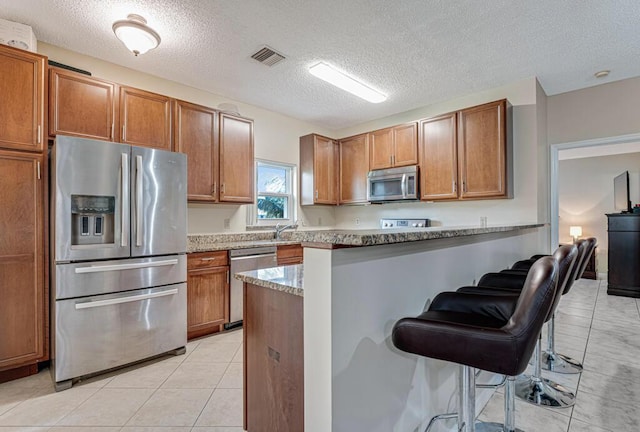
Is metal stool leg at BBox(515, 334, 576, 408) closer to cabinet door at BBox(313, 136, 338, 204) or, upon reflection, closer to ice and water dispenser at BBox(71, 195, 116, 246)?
ice and water dispenser at BBox(71, 195, 116, 246)

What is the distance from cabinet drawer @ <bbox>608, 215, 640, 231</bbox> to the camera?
15.5 feet

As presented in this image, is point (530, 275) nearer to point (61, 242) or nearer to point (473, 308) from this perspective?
point (473, 308)

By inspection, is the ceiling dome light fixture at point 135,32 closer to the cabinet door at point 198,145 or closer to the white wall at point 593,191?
the cabinet door at point 198,145

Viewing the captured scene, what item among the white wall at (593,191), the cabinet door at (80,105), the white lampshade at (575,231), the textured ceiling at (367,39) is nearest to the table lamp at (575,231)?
the white lampshade at (575,231)

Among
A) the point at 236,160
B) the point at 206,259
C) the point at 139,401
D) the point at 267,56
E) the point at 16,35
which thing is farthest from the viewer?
the point at 236,160

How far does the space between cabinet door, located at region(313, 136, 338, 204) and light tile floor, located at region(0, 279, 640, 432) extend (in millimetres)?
2641

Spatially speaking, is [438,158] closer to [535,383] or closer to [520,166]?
[520,166]

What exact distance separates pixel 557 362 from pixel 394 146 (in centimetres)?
299

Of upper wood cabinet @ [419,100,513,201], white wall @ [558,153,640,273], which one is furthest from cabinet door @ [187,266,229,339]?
white wall @ [558,153,640,273]

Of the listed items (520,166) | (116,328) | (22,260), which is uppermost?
(520,166)

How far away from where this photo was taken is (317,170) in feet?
15.7

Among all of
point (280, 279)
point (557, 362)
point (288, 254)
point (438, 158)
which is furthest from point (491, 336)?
point (438, 158)

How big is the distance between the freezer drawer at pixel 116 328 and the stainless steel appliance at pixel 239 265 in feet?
1.96

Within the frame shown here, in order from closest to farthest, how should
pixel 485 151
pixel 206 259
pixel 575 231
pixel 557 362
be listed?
1. pixel 557 362
2. pixel 206 259
3. pixel 485 151
4. pixel 575 231
